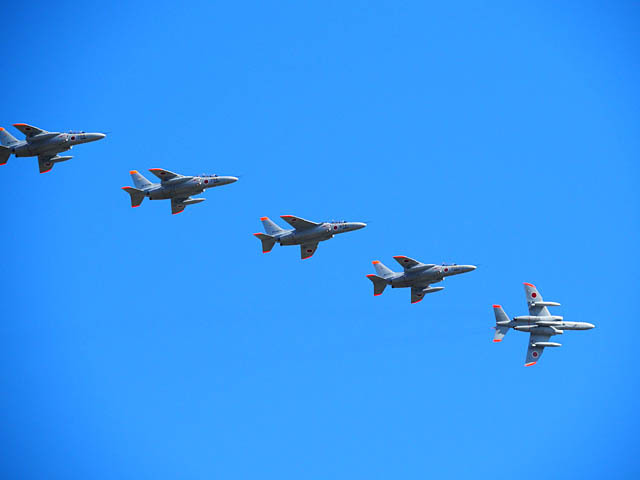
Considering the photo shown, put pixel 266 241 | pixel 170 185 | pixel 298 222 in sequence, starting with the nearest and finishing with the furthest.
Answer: pixel 298 222
pixel 266 241
pixel 170 185

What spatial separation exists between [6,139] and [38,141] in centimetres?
300

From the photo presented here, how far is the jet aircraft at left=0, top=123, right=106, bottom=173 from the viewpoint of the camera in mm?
71812

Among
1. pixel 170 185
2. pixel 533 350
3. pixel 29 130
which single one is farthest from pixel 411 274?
pixel 29 130

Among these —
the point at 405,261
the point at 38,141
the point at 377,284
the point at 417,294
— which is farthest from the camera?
the point at 417,294

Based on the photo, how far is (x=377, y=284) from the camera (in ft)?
249

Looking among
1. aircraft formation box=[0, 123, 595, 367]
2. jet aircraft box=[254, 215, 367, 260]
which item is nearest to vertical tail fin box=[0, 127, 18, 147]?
aircraft formation box=[0, 123, 595, 367]

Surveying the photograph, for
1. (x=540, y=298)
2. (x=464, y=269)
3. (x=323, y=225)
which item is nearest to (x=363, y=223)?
(x=323, y=225)

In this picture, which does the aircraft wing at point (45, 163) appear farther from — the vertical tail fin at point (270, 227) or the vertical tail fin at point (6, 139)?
the vertical tail fin at point (270, 227)

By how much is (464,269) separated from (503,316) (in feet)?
36.1

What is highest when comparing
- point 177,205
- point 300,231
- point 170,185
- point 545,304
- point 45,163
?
point 545,304

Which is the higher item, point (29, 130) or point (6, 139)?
point (29, 130)

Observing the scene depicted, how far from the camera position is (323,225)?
71625 mm

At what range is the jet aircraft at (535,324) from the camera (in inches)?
3172

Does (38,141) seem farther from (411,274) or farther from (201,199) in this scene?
(411,274)
